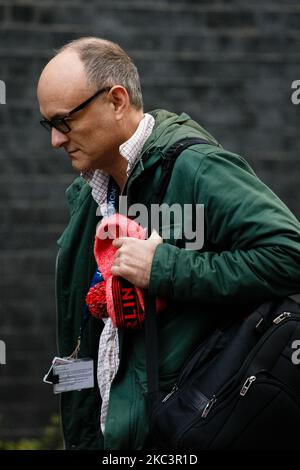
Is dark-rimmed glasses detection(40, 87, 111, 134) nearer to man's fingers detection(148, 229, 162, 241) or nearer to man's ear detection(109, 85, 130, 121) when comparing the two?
man's ear detection(109, 85, 130, 121)

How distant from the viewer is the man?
2814 mm

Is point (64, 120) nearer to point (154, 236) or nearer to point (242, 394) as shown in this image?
point (154, 236)

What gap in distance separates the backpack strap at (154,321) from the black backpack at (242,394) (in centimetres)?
2

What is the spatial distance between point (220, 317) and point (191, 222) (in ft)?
1.00

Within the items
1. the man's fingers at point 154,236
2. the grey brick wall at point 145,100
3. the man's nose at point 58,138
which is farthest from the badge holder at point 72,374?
the grey brick wall at point 145,100

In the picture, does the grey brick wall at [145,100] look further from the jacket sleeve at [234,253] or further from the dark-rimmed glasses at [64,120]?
the jacket sleeve at [234,253]

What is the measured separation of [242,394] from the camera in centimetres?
270

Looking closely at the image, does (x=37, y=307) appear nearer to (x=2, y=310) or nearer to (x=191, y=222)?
(x=2, y=310)

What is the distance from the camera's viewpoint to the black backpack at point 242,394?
2.70 metres

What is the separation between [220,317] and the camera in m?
2.95

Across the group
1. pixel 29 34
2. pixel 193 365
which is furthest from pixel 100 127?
pixel 29 34

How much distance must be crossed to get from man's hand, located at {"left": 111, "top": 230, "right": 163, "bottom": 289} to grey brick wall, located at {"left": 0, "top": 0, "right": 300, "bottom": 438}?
2630 mm

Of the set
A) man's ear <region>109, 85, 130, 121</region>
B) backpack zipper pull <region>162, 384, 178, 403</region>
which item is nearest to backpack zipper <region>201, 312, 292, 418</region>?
backpack zipper pull <region>162, 384, 178, 403</region>

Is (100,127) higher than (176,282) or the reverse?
higher
